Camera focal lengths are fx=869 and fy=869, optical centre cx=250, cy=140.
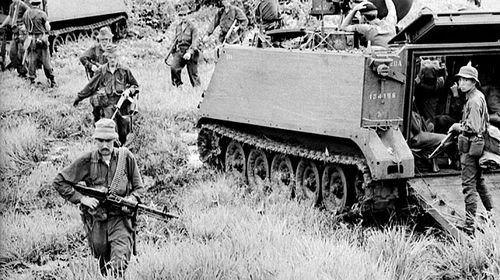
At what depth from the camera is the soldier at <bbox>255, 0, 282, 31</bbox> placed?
16594 millimetres

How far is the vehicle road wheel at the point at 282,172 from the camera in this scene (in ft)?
34.3

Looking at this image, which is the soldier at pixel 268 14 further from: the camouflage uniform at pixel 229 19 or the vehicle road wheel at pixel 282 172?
the vehicle road wheel at pixel 282 172

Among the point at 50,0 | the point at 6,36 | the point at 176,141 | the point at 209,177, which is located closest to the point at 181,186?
the point at 209,177

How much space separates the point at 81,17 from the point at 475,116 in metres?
15.5

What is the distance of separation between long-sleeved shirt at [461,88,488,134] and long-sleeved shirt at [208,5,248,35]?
9743 mm

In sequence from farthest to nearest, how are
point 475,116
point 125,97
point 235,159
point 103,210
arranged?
point 235,159
point 125,97
point 475,116
point 103,210

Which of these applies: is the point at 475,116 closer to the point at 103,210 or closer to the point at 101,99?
the point at 103,210

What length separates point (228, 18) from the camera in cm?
1766

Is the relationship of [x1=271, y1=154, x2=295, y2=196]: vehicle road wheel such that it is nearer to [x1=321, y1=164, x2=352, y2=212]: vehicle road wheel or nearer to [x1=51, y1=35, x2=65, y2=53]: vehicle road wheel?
[x1=321, y1=164, x2=352, y2=212]: vehicle road wheel

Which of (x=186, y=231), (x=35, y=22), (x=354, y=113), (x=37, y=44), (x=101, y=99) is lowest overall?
(x=186, y=231)

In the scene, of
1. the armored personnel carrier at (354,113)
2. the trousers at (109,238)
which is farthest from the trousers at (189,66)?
the trousers at (109,238)

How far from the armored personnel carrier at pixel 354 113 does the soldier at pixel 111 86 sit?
1503 millimetres

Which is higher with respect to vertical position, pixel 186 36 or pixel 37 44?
pixel 186 36

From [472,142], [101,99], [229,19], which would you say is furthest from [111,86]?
[229,19]
